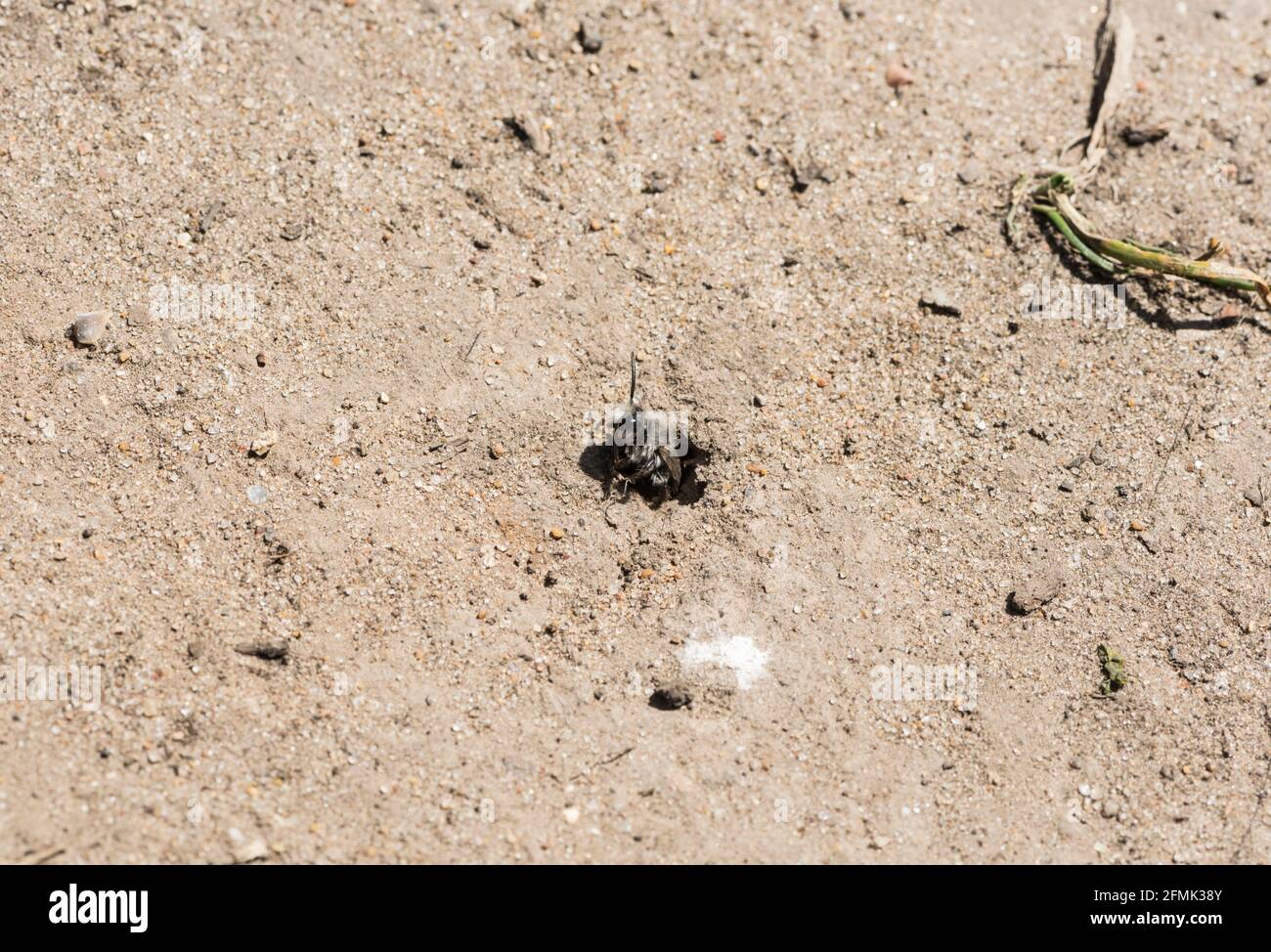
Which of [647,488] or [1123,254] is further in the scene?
[1123,254]

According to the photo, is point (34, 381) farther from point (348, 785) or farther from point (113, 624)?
point (348, 785)

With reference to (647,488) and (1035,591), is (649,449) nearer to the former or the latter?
(647,488)

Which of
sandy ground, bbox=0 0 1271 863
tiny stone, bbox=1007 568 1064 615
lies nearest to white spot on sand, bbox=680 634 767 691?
sandy ground, bbox=0 0 1271 863

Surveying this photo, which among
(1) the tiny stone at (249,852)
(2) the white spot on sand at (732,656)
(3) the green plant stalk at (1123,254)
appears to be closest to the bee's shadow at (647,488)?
(2) the white spot on sand at (732,656)

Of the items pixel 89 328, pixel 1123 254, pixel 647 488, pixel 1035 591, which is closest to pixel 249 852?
pixel 647 488

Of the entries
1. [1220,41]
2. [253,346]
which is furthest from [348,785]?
[1220,41]

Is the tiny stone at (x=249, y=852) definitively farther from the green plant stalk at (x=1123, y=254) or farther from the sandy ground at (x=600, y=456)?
the green plant stalk at (x=1123, y=254)
